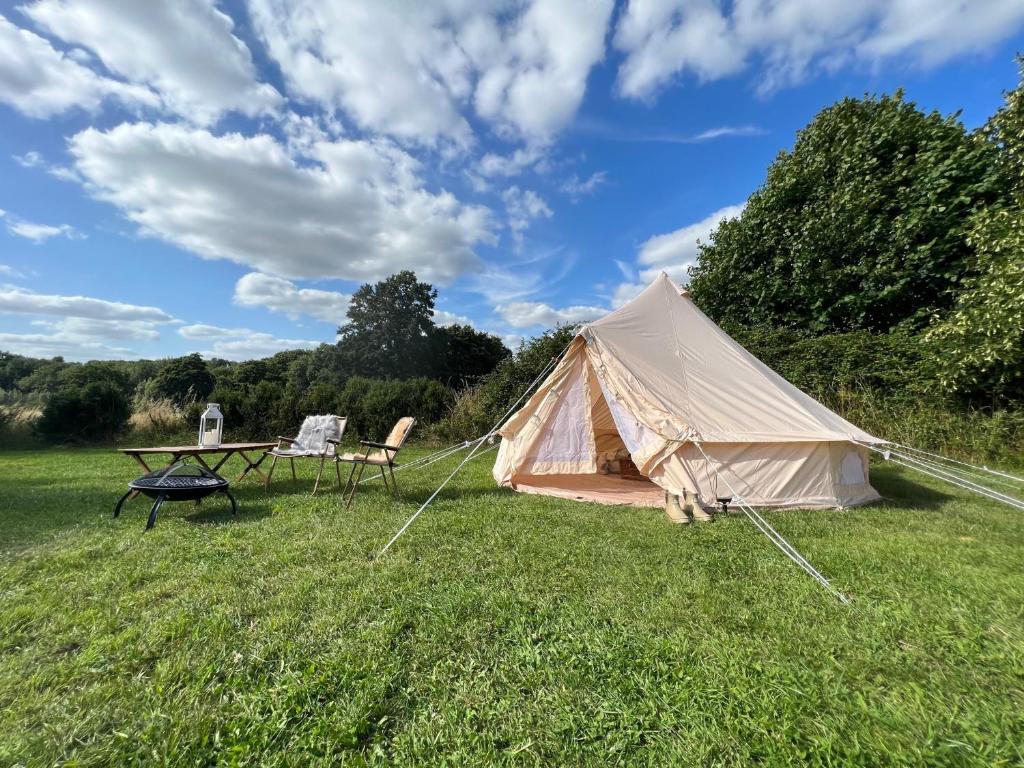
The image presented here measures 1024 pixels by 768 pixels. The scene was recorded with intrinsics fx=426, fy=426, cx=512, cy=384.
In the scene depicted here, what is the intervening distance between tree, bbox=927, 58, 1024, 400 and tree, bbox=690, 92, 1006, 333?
0.45 meters

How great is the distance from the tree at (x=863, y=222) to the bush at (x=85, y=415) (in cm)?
1523

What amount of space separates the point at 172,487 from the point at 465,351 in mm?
23977

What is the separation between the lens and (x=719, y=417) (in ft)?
14.5

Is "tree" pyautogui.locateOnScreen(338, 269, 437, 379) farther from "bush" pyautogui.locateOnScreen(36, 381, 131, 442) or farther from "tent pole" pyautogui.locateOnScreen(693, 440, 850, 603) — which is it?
"tent pole" pyautogui.locateOnScreen(693, 440, 850, 603)

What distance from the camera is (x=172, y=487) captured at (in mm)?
3711

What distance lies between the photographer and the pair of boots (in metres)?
3.93

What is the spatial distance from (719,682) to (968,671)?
1091 millimetres

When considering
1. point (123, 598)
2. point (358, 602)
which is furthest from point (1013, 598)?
point (123, 598)

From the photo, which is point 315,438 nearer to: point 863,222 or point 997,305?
point 997,305

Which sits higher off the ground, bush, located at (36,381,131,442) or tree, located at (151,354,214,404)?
tree, located at (151,354,214,404)

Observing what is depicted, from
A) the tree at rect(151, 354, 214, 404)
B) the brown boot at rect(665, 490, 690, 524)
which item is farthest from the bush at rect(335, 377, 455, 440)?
the tree at rect(151, 354, 214, 404)

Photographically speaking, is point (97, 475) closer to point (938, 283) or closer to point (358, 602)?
point (358, 602)

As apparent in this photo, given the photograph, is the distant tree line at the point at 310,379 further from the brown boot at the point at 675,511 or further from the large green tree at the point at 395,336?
the brown boot at the point at 675,511

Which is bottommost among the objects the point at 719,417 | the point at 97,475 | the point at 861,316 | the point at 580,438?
the point at 97,475
